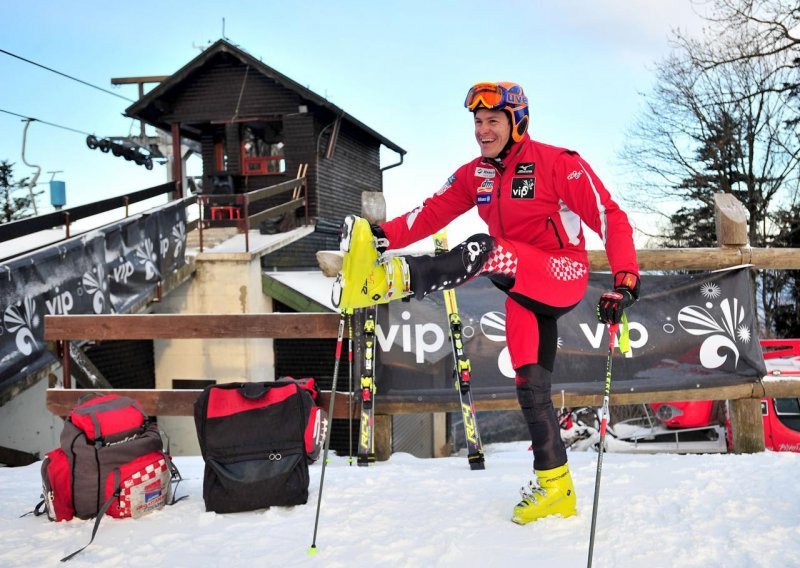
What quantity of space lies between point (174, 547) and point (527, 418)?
181cm

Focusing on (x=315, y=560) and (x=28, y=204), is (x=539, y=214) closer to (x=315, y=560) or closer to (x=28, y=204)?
(x=315, y=560)

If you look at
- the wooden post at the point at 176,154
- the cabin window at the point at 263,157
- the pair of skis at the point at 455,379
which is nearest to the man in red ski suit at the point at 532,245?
the pair of skis at the point at 455,379

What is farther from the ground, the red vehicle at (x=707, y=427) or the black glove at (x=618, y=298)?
the black glove at (x=618, y=298)

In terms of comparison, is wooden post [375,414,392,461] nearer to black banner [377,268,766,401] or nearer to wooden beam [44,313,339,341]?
black banner [377,268,766,401]

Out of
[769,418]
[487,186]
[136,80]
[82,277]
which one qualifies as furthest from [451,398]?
[136,80]

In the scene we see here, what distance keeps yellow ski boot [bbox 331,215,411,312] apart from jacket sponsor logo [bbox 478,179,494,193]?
706mm

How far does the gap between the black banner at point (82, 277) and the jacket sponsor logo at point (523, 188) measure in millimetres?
5749

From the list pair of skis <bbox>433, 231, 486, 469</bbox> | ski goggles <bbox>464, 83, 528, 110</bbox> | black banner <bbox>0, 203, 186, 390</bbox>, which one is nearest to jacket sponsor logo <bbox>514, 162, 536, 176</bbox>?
ski goggles <bbox>464, 83, 528, 110</bbox>

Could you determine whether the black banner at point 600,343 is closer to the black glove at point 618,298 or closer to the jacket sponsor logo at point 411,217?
the jacket sponsor logo at point 411,217

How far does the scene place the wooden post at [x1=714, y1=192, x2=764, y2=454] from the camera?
177 inches

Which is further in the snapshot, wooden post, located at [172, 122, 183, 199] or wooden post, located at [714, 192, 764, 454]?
wooden post, located at [172, 122, 183, 199]

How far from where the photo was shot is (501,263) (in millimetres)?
2783

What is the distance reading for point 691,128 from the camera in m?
23.4

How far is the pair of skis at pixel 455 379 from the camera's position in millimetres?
4285
